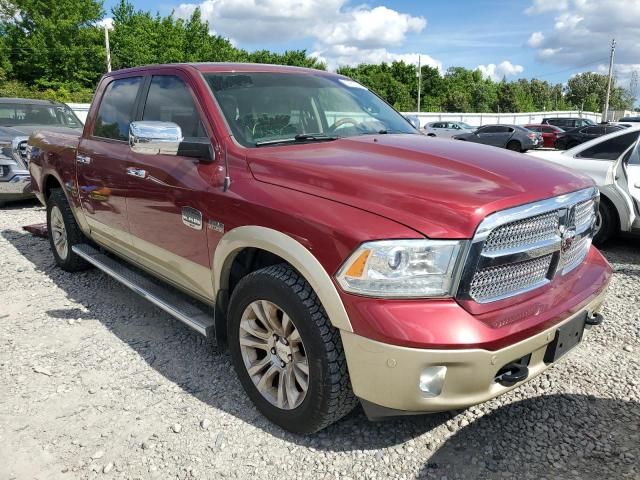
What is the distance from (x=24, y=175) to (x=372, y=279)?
7940 millimetres

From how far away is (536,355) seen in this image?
2.40 m

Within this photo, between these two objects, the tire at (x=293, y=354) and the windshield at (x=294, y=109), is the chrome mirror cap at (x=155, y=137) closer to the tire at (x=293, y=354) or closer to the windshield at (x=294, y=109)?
the windshield at (x=294, y=109)

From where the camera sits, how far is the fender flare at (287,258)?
226 centimetres

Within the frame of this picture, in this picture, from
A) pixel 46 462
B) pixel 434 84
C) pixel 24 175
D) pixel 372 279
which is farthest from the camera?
pixel 434 84

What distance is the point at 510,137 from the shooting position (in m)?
24.1

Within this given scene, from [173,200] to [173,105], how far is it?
2.32 feet

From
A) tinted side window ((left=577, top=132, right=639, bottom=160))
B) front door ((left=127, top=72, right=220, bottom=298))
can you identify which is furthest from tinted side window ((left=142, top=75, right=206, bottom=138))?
tinted side window ((left=577, top=132, right=639, bottom=160))

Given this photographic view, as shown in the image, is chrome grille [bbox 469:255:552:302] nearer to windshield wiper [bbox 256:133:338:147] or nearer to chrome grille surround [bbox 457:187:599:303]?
chrome grille surround [bbox 457:187:599:303]

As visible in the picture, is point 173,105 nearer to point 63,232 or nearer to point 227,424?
point 227,424

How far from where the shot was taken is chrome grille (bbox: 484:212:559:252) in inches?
88.0

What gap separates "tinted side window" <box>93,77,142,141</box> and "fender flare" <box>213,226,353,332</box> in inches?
65.3

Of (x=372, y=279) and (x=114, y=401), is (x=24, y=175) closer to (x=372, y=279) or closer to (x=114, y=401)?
(x=114, y=401)

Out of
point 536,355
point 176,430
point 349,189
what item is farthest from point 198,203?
point 536,355

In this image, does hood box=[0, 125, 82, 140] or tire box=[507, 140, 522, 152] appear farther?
tire box=[507, 140, 522, 152]
